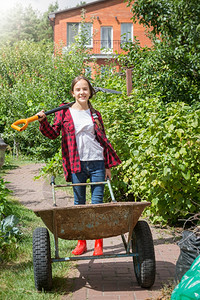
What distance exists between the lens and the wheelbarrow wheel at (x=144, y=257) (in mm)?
3154

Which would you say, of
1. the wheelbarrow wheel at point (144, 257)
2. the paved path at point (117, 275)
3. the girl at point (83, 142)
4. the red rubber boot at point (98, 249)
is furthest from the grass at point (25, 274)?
the wheelbarrow wheel at point (144, 257)

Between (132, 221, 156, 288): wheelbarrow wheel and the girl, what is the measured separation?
61 centimetres

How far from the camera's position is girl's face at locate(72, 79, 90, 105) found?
151 inches

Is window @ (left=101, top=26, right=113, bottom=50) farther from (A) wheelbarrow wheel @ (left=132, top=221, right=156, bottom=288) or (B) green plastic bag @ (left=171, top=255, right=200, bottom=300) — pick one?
(B) green plastic bag @ (left=171, top=255, right=200, bottom=300)

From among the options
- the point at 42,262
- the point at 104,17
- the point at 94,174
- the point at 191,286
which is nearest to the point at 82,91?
the point at 94,174

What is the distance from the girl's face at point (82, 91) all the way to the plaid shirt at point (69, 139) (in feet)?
0.56

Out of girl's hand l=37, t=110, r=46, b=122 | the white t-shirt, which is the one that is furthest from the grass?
girl's hand l=37, t=110, r=46, b=122

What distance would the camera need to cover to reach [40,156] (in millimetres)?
11398

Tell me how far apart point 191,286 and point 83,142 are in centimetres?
176

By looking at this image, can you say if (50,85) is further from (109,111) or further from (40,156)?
(109,111)

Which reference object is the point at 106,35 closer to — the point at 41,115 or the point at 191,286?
the point at 41,115

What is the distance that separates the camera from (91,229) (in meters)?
3.09

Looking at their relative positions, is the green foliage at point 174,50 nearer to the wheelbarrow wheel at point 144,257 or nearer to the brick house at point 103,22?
the wheelbarrow wheel at point 144,257

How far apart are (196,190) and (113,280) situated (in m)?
1.91
